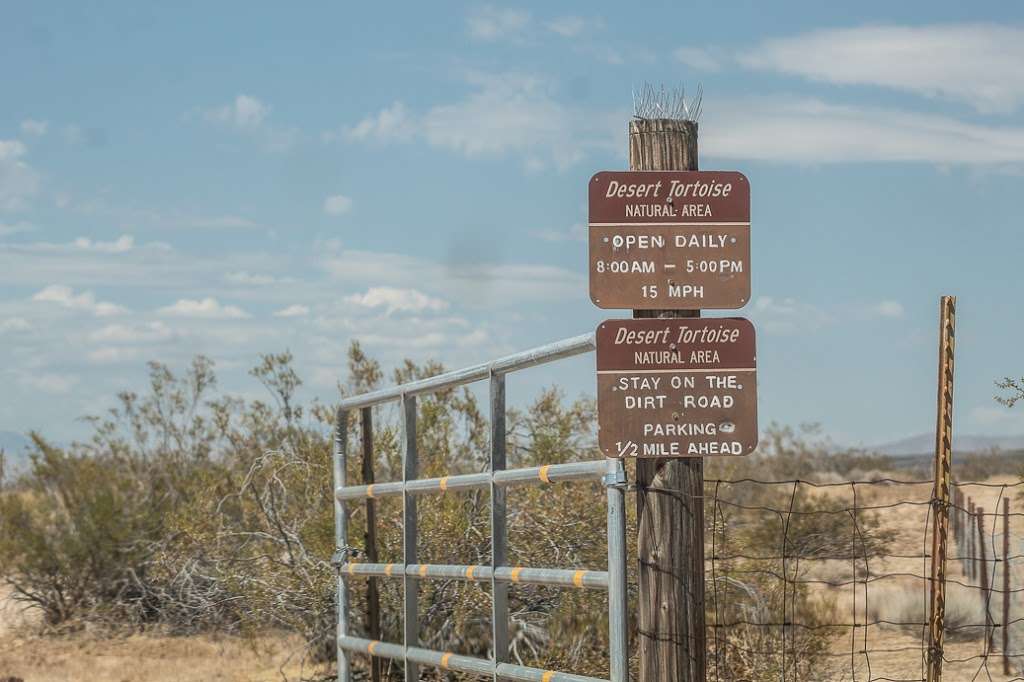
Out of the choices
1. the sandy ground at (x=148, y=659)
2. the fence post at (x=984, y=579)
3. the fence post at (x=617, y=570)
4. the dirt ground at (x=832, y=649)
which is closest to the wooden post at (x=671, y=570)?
the fence post at (x=617, y=570)

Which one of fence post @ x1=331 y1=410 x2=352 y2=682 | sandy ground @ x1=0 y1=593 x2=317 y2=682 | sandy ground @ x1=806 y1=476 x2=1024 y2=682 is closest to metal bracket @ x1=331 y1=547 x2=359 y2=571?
fence post @ x1=331 y1=410 x2=352 y2=682

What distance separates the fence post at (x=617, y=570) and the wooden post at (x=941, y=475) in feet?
4.83

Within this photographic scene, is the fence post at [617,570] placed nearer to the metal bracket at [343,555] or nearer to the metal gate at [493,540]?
the metal gate at [493,540]

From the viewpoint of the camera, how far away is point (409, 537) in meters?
8.02

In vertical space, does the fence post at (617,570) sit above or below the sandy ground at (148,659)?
above

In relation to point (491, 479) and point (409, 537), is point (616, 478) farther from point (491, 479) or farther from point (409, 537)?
point (409, 537)

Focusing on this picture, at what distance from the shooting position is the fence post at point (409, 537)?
789cm

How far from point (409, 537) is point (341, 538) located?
131cm

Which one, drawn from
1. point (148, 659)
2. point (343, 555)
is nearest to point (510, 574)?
point (343, 555)

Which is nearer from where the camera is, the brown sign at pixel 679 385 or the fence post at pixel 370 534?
the brown sign at pixel 679 385

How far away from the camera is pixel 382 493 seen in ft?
27.5

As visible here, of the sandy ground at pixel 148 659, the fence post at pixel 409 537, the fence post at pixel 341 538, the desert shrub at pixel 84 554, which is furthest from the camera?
the desert shrub at pixel 84 554

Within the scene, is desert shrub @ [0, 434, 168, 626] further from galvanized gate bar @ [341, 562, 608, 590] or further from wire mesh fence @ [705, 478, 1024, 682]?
galvanized gate bar @ [341, 562, 608, 590]

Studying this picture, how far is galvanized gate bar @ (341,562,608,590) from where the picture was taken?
19.6 feet
